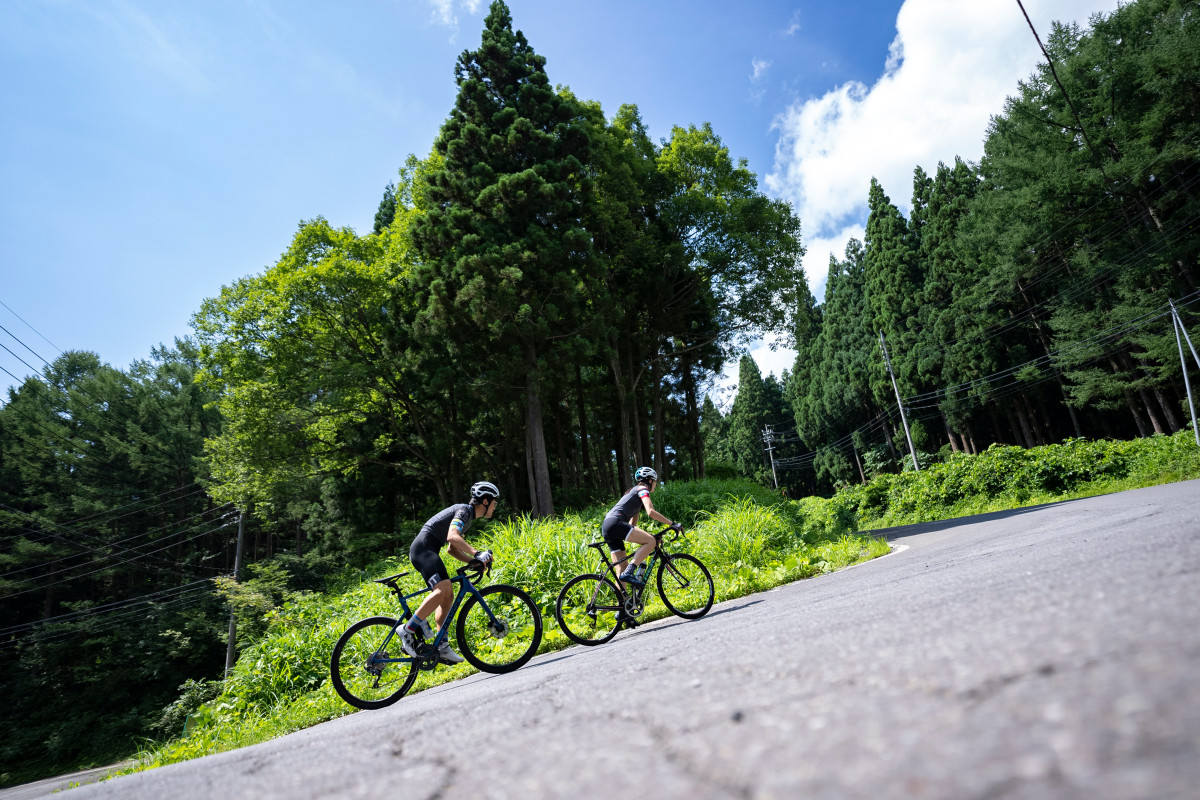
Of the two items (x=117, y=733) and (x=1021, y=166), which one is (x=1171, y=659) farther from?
(x=117, y=733)

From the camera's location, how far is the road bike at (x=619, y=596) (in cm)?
643

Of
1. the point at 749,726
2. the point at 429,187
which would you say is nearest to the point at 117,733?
the point at 429,187

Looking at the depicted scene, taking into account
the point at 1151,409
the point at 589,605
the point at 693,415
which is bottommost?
the point at 589,605

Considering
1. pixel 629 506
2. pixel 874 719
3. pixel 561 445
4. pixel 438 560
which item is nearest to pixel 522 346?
pixel 561 445

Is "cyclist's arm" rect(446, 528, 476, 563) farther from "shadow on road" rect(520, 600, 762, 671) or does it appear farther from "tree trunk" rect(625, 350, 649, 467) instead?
"tree trunk" rect(625, 350, 649, 467)

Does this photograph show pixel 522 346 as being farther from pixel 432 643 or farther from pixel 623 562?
pixel 432 643

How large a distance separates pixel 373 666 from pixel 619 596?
9.18 feet

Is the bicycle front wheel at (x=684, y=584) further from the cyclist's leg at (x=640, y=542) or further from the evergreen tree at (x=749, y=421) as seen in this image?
the evergreen tree at (x=749, y=421)

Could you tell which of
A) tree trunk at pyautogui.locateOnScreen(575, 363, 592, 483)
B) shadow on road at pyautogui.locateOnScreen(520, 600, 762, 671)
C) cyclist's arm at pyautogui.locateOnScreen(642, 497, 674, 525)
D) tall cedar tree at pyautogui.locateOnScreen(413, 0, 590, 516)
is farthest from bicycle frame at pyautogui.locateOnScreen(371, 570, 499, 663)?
tree trunk at pyautogui.locateOnScreen(575, 363, 592, 483)

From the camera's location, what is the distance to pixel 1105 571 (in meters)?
2.49

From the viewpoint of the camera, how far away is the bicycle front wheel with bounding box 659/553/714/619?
669 cm

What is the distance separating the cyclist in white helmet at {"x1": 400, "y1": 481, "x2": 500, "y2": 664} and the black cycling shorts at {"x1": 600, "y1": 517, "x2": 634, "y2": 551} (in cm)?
173

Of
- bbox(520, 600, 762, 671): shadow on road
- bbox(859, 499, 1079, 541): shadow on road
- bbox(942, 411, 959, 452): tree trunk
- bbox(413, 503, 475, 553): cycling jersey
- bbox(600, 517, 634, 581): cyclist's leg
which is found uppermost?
bbox(942, 411, 959, 452): tree trunk

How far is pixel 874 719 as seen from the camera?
1309 millimetres
